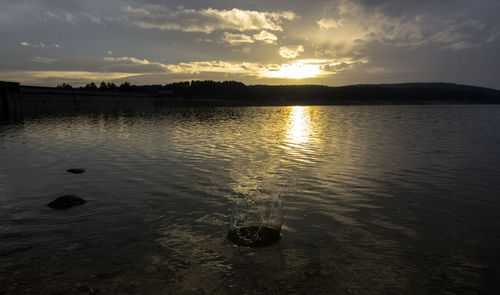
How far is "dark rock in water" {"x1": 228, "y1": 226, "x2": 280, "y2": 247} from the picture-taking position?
8.68 m

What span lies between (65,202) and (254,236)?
7.67 metres

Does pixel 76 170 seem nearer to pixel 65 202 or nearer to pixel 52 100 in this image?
pixel 65 202

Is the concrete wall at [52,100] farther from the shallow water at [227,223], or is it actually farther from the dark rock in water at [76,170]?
the shallow water at [227,223]

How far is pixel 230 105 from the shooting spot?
196625 millimetres

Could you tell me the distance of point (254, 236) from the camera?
9.07m

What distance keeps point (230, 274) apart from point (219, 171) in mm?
10923

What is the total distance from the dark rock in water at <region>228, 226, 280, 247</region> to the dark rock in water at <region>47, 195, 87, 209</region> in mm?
6755

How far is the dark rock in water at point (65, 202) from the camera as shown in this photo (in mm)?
11421

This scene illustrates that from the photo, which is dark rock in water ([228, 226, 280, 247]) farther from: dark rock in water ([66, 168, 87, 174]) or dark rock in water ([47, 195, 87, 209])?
dark rock in water ([66, 168, 87, 174])

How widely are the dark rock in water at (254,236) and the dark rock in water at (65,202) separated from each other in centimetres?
675

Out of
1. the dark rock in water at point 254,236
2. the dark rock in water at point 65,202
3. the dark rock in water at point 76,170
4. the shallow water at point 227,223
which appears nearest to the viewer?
the shallow water at point 227,223

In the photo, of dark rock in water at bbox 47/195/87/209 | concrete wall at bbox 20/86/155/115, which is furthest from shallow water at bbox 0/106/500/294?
concrete wall at bbox 20/86/155/115

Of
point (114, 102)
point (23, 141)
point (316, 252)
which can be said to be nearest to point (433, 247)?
point (316, 252)

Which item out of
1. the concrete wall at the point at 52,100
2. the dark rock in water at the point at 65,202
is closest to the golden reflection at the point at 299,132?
the dark rock in water at the point at 65,202
